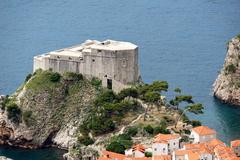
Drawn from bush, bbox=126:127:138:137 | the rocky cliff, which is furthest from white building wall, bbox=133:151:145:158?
the rocky cliff

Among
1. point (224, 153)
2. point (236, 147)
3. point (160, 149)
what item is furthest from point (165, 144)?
point (236, 147)

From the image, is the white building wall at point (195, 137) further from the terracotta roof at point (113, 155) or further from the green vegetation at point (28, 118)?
the green vegetation at point (28, 118)

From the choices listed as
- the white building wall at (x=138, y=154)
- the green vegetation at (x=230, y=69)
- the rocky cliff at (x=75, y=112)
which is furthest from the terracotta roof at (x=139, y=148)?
the green vegetation at (x=230, y=69)

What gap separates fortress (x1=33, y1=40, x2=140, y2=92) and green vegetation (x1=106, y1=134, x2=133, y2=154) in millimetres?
11445

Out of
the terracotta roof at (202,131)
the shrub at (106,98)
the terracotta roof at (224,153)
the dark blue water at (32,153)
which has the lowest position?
the dark blue water at (32,153)

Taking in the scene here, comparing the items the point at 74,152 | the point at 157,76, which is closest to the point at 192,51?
the point at 157,76

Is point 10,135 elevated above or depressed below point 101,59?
below

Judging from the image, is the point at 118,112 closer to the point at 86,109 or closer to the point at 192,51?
the point at 86,109

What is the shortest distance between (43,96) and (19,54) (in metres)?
36.2

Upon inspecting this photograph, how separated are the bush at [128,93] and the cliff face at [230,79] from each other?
2115 cm

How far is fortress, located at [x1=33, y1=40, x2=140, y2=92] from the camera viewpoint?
122 meters

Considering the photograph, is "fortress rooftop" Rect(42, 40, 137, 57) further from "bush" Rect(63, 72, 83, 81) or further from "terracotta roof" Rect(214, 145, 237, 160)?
"terracotta roof" Rect(214, 145, 237, 160)

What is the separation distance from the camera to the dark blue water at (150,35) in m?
143

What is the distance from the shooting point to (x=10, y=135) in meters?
122
